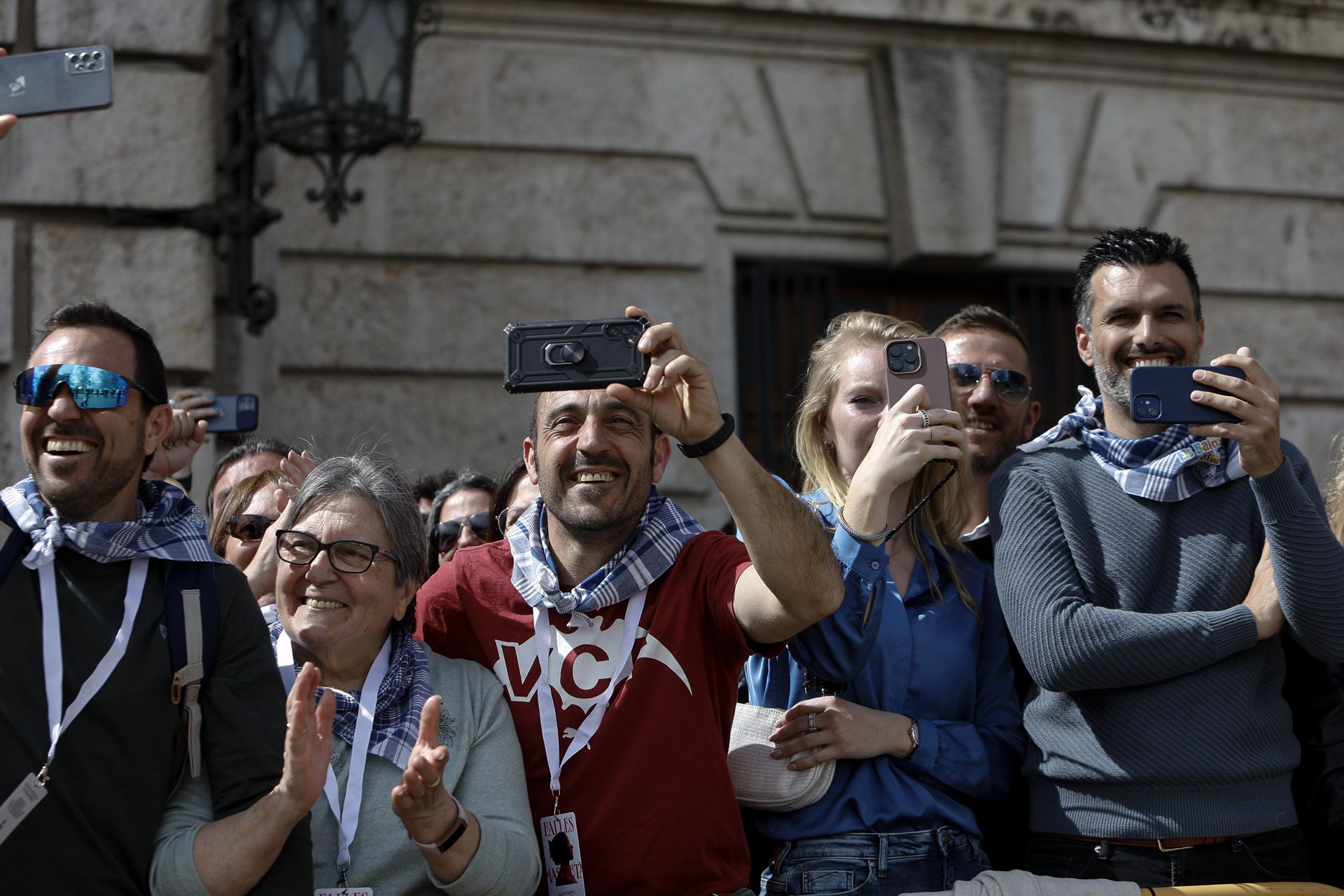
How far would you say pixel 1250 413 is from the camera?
3195 mm

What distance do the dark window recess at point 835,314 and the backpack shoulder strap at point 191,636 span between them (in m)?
4.36

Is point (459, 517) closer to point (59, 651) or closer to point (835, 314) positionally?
point (59, 651)

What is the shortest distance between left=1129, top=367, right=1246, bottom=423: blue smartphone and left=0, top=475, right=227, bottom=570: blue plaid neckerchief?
195 cm

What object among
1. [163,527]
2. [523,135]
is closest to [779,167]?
[523,135]

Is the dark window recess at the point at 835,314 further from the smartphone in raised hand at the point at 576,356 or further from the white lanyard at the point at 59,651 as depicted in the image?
the white lanyard at the point at 59,651

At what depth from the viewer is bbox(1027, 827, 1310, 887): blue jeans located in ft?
10.9

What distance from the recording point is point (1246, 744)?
3.34 m

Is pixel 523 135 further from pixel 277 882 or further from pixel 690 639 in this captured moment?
pixel 277 882

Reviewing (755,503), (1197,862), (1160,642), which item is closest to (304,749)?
(755,503)

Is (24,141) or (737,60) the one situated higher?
(737,60)

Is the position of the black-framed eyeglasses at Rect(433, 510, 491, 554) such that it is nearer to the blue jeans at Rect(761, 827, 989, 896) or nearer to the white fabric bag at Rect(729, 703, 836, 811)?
the white fabric bag at Rect(729, 703, 836, 811)

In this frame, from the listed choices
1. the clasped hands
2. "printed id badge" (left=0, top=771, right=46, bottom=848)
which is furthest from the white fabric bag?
"printed id badge" (left=0, top=771, right=46, bottom=848)

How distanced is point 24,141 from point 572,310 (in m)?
2.35

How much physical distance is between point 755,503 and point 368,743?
0.93 metres
